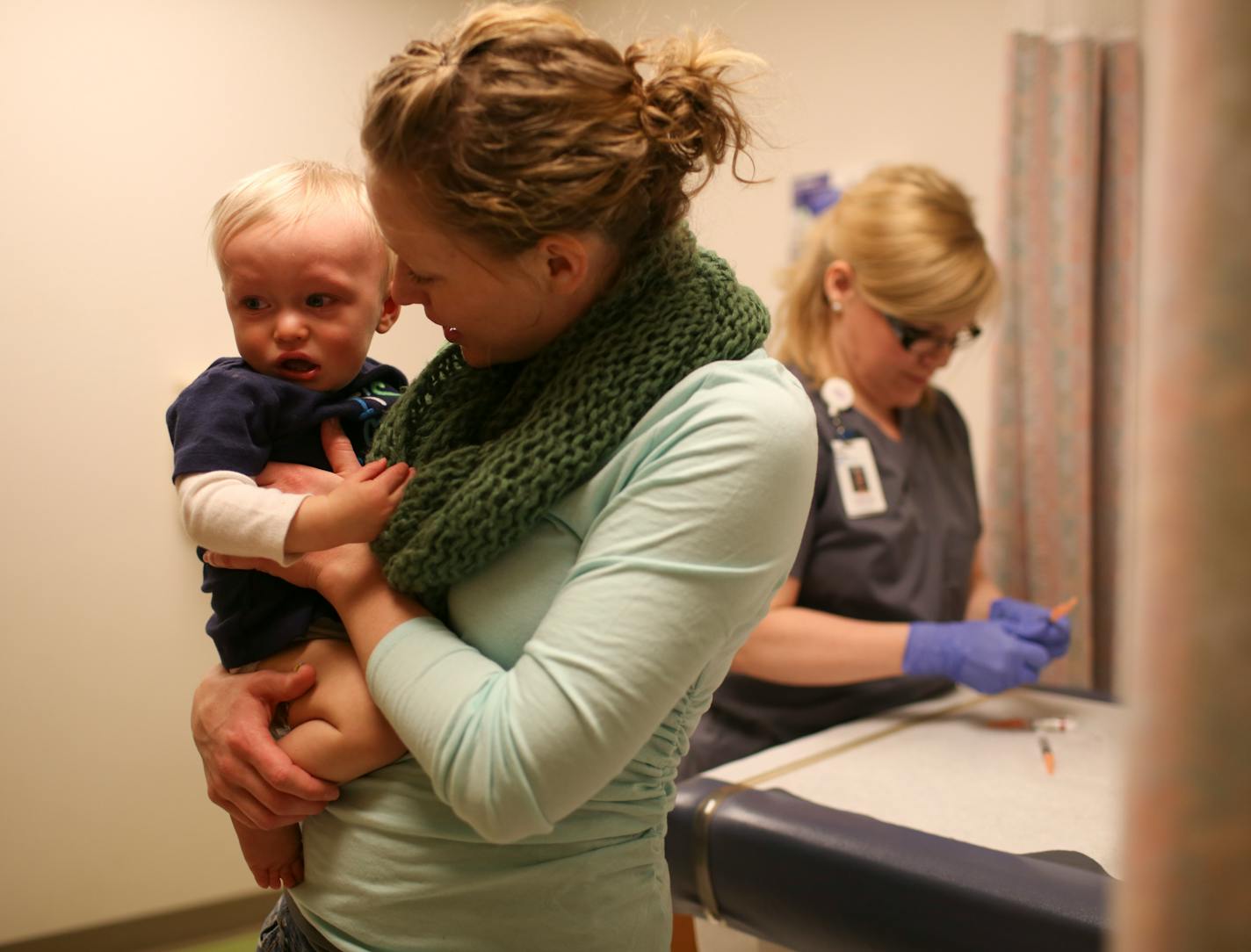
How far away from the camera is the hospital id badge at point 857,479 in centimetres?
198

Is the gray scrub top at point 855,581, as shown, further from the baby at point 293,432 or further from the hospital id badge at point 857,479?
the baby at point 293,432

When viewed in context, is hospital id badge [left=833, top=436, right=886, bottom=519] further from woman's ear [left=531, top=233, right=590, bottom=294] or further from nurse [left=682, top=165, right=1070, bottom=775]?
woman's ear [left=531, top=233, right=590, bottom=294]

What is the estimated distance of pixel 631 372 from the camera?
83 cm

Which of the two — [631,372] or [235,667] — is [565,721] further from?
[235,667]

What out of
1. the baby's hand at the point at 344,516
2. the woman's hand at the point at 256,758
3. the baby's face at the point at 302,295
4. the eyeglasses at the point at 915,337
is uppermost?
the baby's face at the point at 302,295

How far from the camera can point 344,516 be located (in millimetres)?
870

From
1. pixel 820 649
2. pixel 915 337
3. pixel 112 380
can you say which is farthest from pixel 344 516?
pixel 112 380

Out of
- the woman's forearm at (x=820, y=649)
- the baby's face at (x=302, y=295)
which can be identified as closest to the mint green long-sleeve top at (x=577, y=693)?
the baby's face at (x=302, y=295)

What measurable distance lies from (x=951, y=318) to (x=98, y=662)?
91.0 inches

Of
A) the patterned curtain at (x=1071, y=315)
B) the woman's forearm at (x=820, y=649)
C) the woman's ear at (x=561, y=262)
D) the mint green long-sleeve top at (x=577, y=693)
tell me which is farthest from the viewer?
the patterned curtain at (x=1071, y=315)

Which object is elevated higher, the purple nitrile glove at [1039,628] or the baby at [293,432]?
the baby at [293,432]

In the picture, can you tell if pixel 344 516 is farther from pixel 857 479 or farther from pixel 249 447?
pixel 857 479

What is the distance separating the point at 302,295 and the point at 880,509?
4.27ft

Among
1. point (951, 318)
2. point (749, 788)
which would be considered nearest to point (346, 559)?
point (749, 788)
